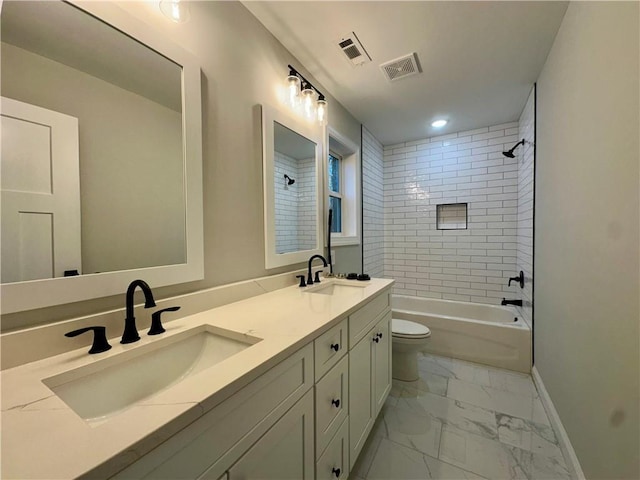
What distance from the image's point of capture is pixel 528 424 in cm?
164

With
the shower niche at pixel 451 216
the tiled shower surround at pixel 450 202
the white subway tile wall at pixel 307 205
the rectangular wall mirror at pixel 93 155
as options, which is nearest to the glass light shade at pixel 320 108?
the white subway tile wall at pixel 307 205

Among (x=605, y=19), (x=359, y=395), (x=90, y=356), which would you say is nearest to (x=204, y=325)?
(x=90, y=356)

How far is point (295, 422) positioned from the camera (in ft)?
2.72

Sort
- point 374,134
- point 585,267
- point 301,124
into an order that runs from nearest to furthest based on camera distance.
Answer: point 585,267, point 301,124, point 374,134

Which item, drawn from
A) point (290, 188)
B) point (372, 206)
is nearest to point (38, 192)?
point (290, 188)

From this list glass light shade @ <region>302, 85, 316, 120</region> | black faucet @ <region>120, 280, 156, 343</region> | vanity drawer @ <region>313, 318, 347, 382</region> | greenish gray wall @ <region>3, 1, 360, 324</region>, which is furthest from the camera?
glass light shade @ <region>302, 85, 316, 120</region>

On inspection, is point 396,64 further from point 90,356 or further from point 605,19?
point 90,356

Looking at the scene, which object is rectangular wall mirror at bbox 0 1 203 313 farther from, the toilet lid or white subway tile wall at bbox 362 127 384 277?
white subway tile wall at bbox 362 127 384 277

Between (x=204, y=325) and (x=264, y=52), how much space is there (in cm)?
154

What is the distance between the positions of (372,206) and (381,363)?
1.98m

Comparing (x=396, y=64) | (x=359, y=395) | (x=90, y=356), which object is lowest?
(x=359, y=395)

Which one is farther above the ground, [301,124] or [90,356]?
[301,124]

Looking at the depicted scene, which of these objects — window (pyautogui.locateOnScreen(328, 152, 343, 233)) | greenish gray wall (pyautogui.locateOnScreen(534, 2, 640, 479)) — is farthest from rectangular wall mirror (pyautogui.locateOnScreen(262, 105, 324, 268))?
greenish gray wall (pyautogui.locateOnScreen(534, 2, 640, 479))

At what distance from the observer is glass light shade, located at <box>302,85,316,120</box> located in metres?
1.75
